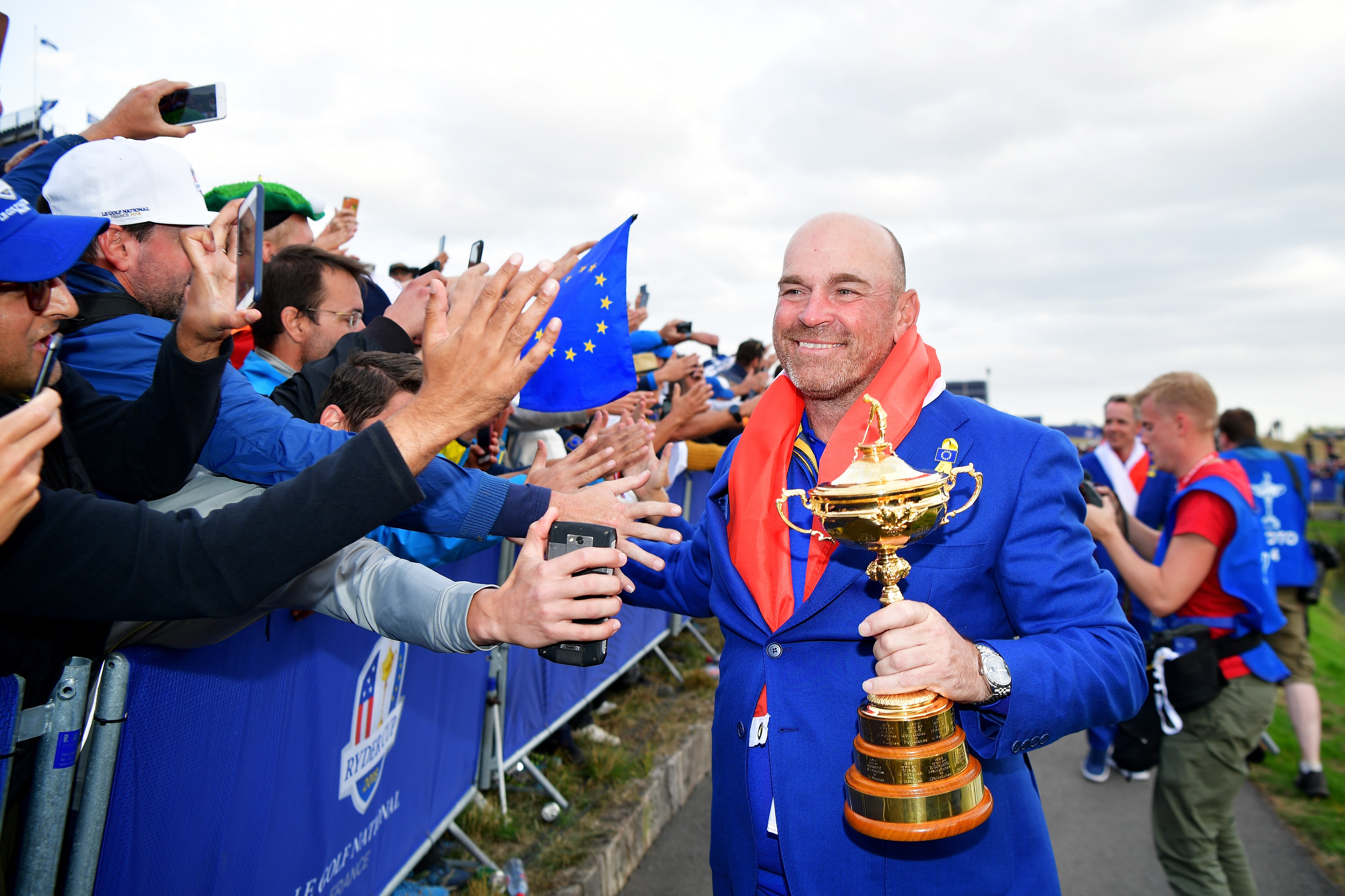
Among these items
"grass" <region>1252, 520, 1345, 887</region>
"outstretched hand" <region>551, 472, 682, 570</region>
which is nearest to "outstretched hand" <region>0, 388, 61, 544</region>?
"outstretched hand" <region>551, 472, 682, 570</region>

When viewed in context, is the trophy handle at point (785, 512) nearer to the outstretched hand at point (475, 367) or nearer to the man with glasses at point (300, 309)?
the outstretched hand at point (475, 367)

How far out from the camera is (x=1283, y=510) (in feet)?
17.5

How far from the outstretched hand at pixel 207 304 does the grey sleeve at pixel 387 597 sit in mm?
583

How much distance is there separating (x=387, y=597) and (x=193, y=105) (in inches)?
95.7

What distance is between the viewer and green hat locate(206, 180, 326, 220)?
4055 millimetres

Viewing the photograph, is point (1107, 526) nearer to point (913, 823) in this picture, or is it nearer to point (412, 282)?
point (913, 823)

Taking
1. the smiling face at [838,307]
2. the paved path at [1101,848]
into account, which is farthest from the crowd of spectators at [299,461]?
the paved path at [1101,848]

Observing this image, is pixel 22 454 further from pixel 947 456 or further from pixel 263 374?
pixel 263 374

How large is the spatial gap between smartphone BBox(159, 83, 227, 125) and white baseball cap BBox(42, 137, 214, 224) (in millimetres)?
650

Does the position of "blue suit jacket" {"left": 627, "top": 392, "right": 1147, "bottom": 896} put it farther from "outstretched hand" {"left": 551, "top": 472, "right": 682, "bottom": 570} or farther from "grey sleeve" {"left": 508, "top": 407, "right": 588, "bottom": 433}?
"grey sleeve" {"left": 508, "top": 407, "right": 588, "bottom": 433}

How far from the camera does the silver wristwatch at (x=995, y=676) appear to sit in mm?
1711

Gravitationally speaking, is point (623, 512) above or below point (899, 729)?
above

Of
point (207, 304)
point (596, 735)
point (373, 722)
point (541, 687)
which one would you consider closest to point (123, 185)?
point (207, 304)

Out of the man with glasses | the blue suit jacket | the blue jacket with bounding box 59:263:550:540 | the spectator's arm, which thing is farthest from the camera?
the man with glasses
